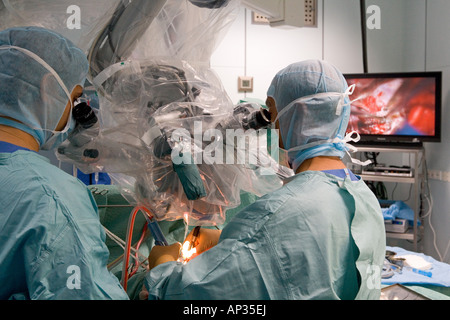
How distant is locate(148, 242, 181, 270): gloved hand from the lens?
115 centimetres

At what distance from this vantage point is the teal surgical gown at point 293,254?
0.89m

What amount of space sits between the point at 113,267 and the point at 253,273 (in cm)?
76

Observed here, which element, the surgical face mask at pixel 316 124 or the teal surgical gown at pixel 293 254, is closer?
the teal surgical gown at pixel 293 254

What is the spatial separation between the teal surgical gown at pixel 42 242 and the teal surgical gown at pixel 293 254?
20cm

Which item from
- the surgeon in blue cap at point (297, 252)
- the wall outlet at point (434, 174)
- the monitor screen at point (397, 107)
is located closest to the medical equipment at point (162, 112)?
the surgeon in blue cap at point (297, 252)

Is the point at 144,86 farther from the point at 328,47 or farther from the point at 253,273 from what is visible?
the point at 328,47

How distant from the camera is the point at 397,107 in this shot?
3.40 metres

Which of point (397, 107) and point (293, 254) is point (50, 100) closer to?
point (293, 254)

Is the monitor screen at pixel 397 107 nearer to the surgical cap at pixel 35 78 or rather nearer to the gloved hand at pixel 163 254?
the gloved hand at pixel 163 254

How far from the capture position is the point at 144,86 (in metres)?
1.11

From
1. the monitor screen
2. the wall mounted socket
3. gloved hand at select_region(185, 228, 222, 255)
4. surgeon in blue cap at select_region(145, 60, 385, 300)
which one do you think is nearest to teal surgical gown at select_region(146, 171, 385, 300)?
surgeon in blue cap at select_region(145, 60, 385, 300)

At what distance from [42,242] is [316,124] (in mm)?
810

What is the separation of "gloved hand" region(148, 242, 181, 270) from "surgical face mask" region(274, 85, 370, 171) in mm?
484
